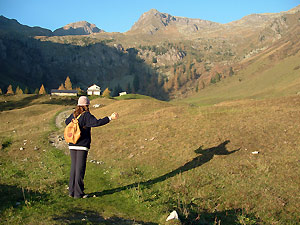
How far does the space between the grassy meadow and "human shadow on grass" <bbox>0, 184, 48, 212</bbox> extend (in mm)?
37

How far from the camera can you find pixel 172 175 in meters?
15.1

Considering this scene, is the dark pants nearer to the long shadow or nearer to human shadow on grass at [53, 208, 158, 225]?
the long shadow

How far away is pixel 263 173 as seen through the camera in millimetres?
14172

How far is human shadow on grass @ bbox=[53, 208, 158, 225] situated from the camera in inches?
313

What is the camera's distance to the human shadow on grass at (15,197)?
958cm

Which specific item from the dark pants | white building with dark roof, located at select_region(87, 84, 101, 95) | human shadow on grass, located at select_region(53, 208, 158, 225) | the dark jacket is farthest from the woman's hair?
white building with dark roof, located at select_region(87, 84, 101, 95)

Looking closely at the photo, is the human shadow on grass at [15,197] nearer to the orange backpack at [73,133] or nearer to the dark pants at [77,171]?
the dark pants at [77,171]

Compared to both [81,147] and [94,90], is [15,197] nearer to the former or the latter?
[81,147]

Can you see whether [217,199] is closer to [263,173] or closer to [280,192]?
[280,192]

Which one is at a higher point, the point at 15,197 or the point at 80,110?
the point at 80,110

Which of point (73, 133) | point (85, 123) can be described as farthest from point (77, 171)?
point (85, 123)

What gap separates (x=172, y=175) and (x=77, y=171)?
21.1 feet

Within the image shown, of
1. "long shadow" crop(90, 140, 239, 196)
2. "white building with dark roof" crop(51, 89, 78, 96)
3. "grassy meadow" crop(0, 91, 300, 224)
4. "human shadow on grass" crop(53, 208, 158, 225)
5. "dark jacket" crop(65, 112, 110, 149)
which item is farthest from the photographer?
"white building with dark roof" crop(51, 89, 78, 96)

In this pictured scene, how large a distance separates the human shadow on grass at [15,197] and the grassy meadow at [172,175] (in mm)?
37
